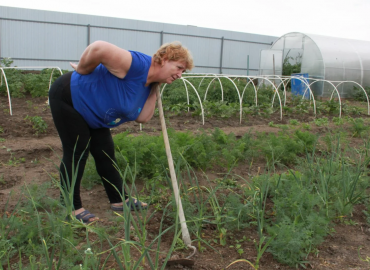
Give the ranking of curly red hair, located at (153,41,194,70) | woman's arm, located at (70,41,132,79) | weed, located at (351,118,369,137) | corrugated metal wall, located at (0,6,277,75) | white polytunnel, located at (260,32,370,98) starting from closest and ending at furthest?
woman's arm, located at (70,41,132,79) < curly red hair, located at (153,41,194,70) < weed, located at (351,118,369,137) < white polytunnel, located at (260,32,370,98) < corrugated metal wall, located at (0,6,277,75)

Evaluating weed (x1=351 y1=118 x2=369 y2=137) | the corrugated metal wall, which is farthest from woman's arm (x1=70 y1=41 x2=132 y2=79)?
the corrugated metal wall

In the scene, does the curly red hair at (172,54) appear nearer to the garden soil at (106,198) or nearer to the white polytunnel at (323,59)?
the garden soil at (106,198)

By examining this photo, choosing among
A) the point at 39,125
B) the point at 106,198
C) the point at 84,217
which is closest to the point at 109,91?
the point at 84,217

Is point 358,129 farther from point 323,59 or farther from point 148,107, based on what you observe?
point 323,59

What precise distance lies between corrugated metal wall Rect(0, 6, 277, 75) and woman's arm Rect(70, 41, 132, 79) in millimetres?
13949

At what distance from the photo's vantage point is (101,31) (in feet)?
54.4

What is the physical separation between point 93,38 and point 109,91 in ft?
49.9

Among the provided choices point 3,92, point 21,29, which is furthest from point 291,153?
point 21,29

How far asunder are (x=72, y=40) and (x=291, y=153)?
13.9 metres

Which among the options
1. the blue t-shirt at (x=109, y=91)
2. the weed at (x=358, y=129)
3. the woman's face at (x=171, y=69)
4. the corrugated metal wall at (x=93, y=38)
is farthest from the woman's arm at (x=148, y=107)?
the corrugated metal wall at (x=93, y=38)

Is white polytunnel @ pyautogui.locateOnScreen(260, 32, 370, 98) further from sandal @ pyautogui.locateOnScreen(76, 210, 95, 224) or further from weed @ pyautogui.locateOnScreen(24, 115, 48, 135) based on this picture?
sandal @ pyautogui.locateOnScreen(76, 210, 95, 224)

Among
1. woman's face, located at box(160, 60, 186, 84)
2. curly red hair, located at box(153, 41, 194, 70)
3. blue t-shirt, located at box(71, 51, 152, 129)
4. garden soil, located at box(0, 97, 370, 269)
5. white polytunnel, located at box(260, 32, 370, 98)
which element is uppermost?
white polytunnel, located at box(260, 32, 370, 98)

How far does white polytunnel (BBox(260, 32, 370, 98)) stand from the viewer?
44.2ft

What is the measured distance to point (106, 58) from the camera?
2096mm
